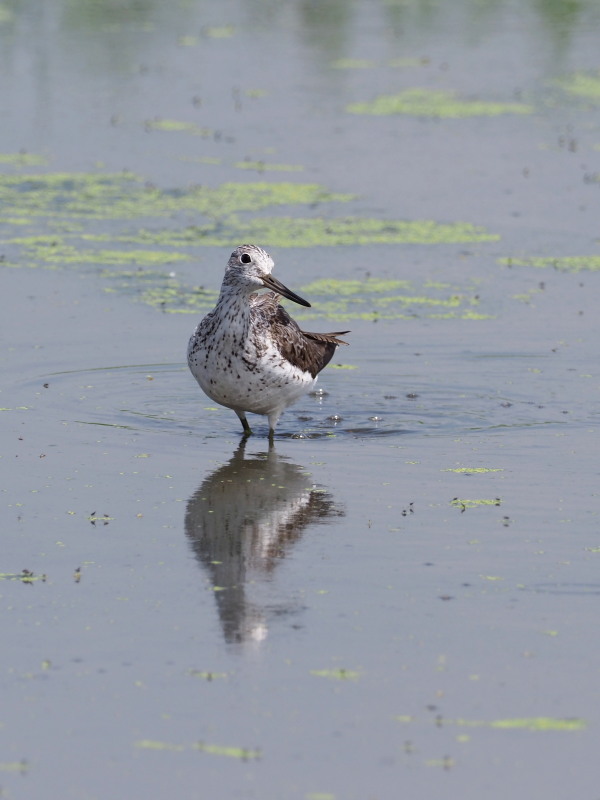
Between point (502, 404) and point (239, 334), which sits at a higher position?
point (239, 334)

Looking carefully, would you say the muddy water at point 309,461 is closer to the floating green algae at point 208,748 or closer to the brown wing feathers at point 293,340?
A: the floating green algae at point 208,748

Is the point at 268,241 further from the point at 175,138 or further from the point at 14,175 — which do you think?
the point at 175,138

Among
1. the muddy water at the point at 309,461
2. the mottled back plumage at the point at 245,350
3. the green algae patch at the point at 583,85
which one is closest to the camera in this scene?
the muddy water at the point at 309,461

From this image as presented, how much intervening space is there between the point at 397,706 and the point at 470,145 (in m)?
16.4

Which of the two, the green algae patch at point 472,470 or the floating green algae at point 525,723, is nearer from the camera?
the floating green algae at point 525,723

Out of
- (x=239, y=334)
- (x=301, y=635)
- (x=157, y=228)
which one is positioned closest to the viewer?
(x=301, y=635)

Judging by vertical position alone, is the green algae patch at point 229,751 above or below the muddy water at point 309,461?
above

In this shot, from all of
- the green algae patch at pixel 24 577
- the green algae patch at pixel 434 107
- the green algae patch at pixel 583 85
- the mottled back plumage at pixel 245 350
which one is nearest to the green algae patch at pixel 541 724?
the green algae patch at pixel 24 577

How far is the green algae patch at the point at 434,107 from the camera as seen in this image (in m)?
24.0

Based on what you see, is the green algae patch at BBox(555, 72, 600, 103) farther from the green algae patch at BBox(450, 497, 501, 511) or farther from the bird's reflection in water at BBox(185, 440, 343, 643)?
the green algae patch at BBox(450, 497, 501, 511)

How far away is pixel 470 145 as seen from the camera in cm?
2188

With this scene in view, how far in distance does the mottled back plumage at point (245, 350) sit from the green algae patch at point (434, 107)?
13735 mm

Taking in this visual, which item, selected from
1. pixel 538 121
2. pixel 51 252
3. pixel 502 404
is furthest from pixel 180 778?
pixel 538 121

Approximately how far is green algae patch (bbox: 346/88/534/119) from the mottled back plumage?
1374 centimetres
